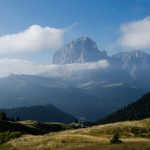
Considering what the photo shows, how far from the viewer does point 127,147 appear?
5109 cm

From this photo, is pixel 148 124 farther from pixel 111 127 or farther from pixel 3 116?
pixel 3 116

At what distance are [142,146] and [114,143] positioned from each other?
6437 mm

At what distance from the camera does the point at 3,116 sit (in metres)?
193

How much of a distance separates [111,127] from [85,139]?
25.8 m

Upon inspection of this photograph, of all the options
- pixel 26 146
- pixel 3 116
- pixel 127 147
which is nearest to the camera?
pixel 127 147

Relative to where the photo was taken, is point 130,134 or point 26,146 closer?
Answer: point 26,146

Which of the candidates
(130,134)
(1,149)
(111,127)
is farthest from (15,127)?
(1,149)

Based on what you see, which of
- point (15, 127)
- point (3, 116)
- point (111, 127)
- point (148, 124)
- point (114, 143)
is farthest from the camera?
point (3, 116)

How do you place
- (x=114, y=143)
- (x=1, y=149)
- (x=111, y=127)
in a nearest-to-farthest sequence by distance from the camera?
(x=1, y=149), (x=114, y=143), (x=111, y=127)

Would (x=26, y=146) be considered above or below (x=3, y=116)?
below

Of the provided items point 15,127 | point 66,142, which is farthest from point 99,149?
point 15,127

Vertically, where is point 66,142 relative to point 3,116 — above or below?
below

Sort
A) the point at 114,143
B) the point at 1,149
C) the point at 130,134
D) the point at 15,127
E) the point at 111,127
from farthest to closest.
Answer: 1. the point at 15,127
2. the point at 111,127
3. the point at 130,134
4. the point at 114,143
5. the point at 1,149

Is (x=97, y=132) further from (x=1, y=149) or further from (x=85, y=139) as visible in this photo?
(x=1, y=149)
